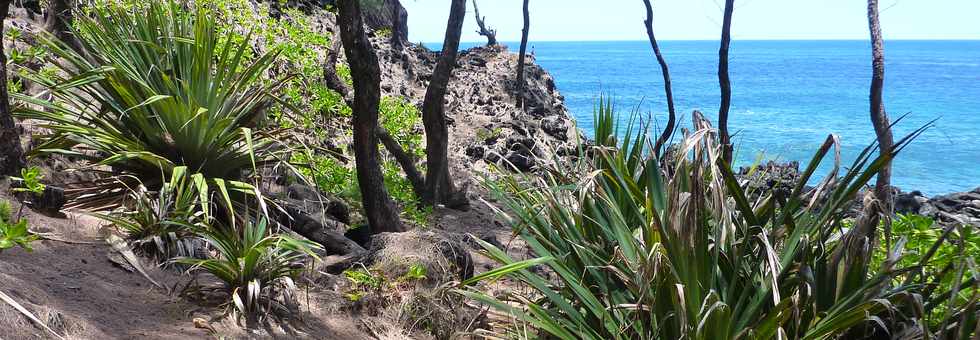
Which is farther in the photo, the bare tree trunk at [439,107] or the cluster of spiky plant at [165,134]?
the bare tree trunk at [439,107]

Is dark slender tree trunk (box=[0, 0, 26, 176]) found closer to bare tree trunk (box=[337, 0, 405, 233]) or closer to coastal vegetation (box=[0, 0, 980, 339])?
coastal vegetation (box=[0, 0, 980, 339])

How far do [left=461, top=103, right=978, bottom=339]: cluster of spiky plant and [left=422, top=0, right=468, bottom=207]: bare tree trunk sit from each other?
15.6 ft

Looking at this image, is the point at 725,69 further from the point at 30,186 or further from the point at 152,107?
the point at 30,186

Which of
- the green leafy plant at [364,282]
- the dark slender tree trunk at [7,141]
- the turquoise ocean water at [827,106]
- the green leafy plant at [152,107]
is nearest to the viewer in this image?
the dark slender tree trunk at [7,141]

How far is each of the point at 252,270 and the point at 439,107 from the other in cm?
438

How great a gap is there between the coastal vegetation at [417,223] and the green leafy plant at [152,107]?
0.05 ft

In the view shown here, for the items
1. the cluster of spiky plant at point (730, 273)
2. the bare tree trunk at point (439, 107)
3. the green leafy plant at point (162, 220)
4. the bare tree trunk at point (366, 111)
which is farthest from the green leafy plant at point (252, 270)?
the bare tree trunk at point (439, 107)

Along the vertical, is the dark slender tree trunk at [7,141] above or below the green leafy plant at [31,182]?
above

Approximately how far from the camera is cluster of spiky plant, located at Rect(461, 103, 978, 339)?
2857 mm

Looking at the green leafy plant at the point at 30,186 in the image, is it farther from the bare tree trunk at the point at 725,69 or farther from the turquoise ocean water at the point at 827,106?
the turquoise ocean water at the point at 827,106

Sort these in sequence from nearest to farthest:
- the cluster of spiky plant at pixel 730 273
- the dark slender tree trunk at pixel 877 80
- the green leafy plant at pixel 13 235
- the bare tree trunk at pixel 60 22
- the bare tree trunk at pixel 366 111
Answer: the cluster of spiky plant at pixel 730 273 < the green leafy plant at pixel 13 235 < the bare tree trunk at pixel 366 111 < the bare tree trunk at pixel 60 22 < the dark slender tree trunk at pixel 877 80

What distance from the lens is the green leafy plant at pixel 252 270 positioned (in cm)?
413

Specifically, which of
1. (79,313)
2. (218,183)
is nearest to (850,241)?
(79,313)

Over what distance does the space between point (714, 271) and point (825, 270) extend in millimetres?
434
